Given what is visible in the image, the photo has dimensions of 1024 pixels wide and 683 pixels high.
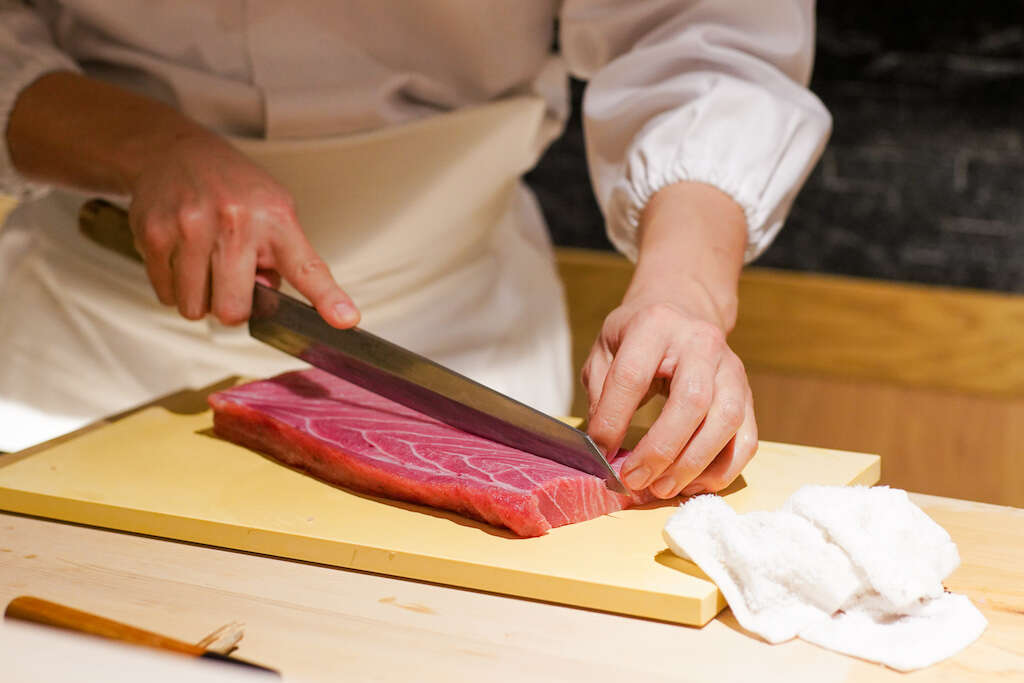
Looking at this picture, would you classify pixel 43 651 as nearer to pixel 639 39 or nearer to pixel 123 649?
pixel 123 649

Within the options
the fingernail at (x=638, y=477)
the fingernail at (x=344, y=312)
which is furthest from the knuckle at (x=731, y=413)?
the fingernail at (x=344, y=312)

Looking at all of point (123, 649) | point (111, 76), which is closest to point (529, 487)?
point (123, 649)

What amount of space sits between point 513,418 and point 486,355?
61 cm

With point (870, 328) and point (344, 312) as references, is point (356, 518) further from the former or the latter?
point (870, 328)

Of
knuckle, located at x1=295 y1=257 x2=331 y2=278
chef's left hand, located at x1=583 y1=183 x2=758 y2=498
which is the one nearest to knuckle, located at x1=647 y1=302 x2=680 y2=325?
chef's left hand, located at x1=583 y1=183 x2=758 y2=498

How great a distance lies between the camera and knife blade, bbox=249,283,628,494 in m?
1.32

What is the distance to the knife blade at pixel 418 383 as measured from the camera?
1321 millimetres

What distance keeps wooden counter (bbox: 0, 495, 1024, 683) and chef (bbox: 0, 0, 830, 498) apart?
375 mm

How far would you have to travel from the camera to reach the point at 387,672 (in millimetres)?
1007

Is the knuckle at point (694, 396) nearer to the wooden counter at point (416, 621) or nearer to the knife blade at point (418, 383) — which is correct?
the knife blade at point (418, 383)

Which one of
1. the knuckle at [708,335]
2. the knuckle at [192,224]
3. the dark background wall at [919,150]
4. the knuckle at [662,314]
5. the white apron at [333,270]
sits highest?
the knuckle at [192,224]

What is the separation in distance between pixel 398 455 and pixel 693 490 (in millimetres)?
340

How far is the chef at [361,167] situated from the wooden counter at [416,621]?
1.23ft

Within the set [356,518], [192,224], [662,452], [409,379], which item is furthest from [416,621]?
[192,224]
